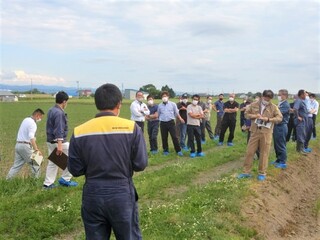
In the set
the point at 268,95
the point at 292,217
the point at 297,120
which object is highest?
the point at 268,95

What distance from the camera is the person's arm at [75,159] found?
353 cm

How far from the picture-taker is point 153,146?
1270 cm

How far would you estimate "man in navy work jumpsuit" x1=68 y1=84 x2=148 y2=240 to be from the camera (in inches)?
134

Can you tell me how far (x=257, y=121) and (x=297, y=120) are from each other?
4.25 meters

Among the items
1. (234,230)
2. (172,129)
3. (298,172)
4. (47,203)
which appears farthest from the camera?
(172,129)

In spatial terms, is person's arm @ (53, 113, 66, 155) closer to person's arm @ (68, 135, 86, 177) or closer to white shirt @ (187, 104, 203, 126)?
person's arm @ (68, 135, 86, 177)

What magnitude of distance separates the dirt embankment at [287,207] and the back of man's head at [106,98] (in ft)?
13.6

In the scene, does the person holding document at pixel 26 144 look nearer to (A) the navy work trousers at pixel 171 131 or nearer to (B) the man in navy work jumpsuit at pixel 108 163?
(A) the navy work trousers at pixel 171 131

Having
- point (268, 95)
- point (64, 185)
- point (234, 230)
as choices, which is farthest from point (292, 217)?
point (64, 185)

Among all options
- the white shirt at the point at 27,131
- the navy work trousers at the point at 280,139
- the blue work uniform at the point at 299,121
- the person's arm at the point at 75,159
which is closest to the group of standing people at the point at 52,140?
the white shirt at the point at 27,131

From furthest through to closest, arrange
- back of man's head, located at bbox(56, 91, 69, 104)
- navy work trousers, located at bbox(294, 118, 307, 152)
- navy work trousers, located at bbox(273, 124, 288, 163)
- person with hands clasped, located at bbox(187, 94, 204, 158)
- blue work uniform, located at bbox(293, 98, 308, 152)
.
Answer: navy work trousers, located at bbox(294, 118, 307, 152) → blue work uniform, located at bbox(293, 98, 308, 152) → person with hands clasped, located at bbox(187, 94, 204, 158) → navy work trousers, located at bbox(273, 124, 288, 163) → back of man's head, located at bbox(56, 91, 69, 104)

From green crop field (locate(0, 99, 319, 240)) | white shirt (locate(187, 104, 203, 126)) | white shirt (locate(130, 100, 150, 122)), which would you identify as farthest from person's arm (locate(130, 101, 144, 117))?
green crop field (locate(0, 99, 319, 240))

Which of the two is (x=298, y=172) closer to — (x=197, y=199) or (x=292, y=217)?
(x=292, y=217)

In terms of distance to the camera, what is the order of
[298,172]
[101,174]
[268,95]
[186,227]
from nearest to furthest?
[101,174] < [186,227] < [268,95] < [298,172]
